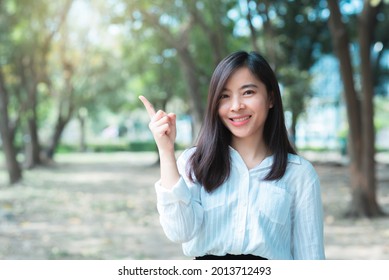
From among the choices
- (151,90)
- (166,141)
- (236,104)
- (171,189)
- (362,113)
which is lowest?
(171,189)

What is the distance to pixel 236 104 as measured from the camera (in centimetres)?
163

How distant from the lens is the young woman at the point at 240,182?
1530 mm

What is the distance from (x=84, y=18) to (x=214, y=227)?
18187 mm

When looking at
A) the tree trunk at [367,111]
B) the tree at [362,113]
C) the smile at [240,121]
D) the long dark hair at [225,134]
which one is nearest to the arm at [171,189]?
the long dark hair at [225,134]

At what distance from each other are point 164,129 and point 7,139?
11.4 m

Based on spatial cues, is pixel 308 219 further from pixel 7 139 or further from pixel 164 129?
pixel 7 139

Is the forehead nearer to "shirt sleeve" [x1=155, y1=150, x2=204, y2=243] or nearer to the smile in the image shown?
the smile

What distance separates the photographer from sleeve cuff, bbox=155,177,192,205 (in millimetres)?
1492

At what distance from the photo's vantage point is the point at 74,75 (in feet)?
72.0

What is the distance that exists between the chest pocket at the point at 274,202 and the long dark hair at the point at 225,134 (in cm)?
3

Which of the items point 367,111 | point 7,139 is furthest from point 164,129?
point 7,139

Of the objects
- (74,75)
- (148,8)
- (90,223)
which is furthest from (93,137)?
(90,223)

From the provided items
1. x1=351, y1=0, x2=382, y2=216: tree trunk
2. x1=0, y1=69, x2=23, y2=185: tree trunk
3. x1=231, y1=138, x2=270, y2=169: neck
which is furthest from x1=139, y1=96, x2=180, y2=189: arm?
x1=0, y1=69, x2=23, y2=185: tree trunk

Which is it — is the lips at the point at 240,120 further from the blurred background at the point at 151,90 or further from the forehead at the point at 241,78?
the blurred background at the point at 151,90
